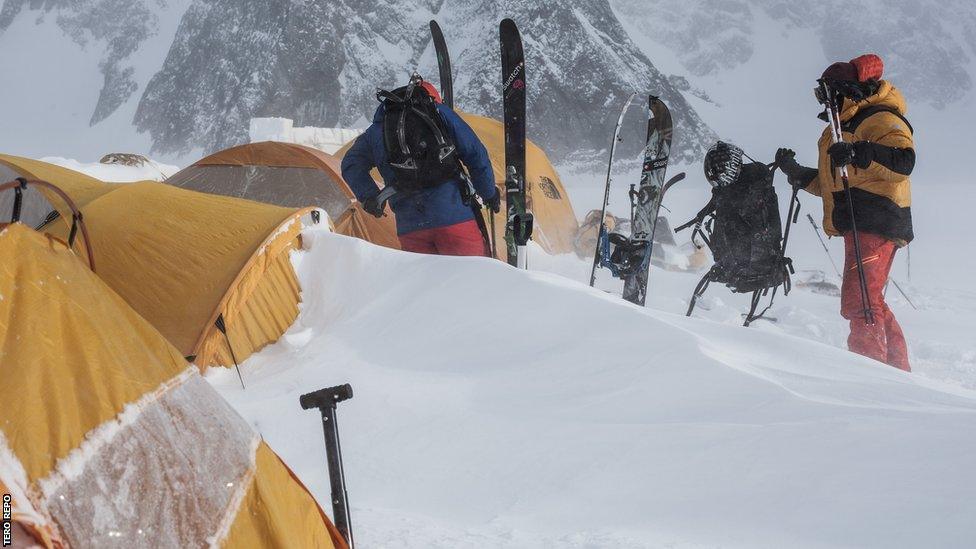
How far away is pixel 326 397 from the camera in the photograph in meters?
Answer: 1.83

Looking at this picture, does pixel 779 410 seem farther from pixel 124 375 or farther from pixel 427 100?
pixel 427 100

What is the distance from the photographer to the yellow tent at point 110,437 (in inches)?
54.2

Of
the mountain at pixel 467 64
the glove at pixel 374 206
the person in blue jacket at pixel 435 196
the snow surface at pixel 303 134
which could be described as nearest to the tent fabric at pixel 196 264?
the glove at pixel 374 206

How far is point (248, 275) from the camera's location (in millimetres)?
4227

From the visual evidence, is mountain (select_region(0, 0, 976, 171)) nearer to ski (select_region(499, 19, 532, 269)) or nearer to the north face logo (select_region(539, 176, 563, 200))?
the north face logo (select_region(539, 176, 563, 200))

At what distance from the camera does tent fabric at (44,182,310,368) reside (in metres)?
4.02

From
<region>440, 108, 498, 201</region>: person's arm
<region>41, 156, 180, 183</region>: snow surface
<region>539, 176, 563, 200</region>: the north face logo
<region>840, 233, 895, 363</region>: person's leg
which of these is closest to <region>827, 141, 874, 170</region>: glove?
<region>840, 233, 895, 363</region>: person's leg

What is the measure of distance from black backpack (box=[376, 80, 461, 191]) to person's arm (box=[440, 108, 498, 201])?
0.20ft

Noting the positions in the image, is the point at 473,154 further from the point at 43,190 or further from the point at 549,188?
the point at 549,188

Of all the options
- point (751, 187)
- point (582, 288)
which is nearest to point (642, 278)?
point (751, 187)

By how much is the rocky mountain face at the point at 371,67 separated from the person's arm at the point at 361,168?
39430 mm

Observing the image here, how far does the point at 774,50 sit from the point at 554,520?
238ft

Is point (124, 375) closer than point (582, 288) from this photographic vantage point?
Yes

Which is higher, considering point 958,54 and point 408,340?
point 958,54
